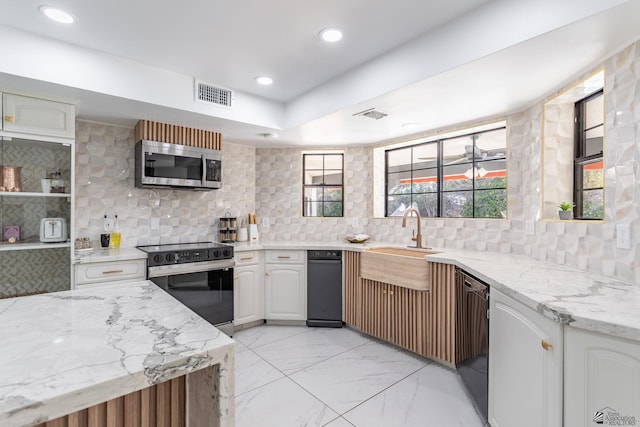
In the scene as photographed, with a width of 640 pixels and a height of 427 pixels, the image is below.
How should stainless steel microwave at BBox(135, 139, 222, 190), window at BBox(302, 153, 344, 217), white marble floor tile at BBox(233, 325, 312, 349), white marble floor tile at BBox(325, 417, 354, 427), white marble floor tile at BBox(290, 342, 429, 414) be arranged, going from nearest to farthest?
white marble floor tile at BBox(325, 417, 354, 427), white marble floor tile at BBox(290, 342, 429, 414), stainless steel microwave at BBox(135, 139, 222, 190), white marble floor tile at BBox(233, 325, 312, 349), window at BBox(302, 153, 344, 217)

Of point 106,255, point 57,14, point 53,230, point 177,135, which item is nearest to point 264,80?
point 177,135

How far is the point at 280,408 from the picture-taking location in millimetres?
2061

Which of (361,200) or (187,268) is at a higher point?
(361,200)

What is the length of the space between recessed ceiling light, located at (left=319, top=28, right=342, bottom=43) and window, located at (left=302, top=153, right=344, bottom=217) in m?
2.09

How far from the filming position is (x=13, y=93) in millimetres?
→ 2234

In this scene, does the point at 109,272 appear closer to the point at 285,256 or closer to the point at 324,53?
the point at 285,256

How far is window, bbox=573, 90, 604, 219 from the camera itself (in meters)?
2.09

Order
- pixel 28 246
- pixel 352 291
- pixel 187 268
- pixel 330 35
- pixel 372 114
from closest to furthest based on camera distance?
pixel 330 35, pixel 28 246, pixel 372 114, pixel 187 268, pixel 352 291

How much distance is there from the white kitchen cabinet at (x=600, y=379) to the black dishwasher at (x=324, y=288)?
→ 236 cm

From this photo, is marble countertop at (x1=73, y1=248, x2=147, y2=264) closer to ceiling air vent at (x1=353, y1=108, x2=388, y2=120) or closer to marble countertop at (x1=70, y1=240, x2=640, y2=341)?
marble countertop at (x1=70, y1=240, x2=640, y2=341)

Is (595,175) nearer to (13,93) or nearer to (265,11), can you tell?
(265,11)

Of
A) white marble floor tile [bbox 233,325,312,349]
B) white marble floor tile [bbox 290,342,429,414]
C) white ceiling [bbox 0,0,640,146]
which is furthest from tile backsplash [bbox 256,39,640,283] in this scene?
white marble floor tile [bbox 290,342,429,414]

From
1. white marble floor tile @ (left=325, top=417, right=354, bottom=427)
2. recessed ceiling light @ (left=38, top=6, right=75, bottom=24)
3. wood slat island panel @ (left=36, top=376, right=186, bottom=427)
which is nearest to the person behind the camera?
wood slat island panel @ (left=36, top=376, right=186, bottom=427)

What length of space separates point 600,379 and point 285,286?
2.79 meters
